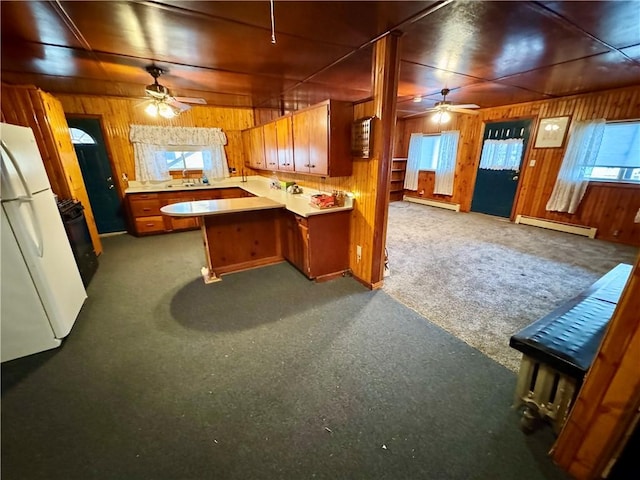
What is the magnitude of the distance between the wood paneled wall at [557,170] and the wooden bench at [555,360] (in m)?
4.14

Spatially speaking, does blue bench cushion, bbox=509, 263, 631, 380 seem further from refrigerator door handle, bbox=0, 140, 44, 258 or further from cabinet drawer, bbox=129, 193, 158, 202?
cabinet drawer, bbox=129, 193, 158, 202

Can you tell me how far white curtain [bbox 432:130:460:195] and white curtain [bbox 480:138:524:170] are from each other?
2.35ft

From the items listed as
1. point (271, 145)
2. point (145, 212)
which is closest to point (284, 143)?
point (271, 145)

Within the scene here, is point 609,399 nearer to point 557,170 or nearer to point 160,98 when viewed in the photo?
point 160,98

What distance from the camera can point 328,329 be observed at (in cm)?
228

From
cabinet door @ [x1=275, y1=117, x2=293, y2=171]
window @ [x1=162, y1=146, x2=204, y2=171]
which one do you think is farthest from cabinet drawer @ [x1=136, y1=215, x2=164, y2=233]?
cabinet door @ [x1=275, y1=117, x2=293, y2=171]

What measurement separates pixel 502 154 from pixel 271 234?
17.5 feet

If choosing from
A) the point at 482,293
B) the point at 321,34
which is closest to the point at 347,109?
the point at 321,34

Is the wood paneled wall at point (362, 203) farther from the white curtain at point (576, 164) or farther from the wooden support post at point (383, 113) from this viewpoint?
the white curtain at point (576, 164)

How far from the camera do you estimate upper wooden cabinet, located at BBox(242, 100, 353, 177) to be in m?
2.71

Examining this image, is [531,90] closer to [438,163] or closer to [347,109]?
[438,163]

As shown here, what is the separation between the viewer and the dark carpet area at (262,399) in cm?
130

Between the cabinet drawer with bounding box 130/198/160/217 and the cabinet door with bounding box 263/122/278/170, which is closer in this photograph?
the cabinet door with bounding box 263/122/278/170

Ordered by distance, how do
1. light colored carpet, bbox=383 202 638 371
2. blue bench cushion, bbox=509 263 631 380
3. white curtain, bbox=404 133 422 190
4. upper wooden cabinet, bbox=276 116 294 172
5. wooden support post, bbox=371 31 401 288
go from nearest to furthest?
blue bench cushion, bbox=509 263 631 380
wooden support post, bbox=371 31 401 288
light colored carpet, bbox=383 202 638 371
upper wooden cabinet, bbox=276 116 294 172
white curtain, bbox=404 133 422 190
